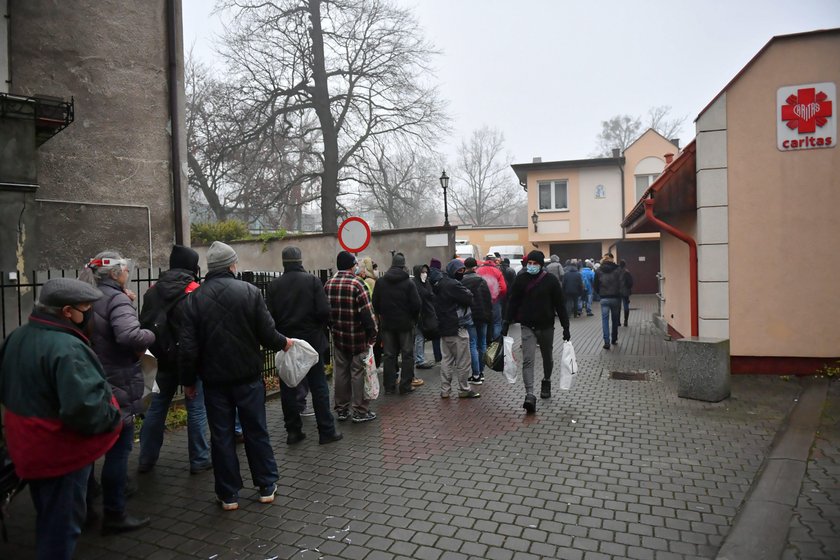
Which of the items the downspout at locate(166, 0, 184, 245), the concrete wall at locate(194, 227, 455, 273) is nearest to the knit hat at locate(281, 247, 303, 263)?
the downspout at locate(166, 0, 184, 245)

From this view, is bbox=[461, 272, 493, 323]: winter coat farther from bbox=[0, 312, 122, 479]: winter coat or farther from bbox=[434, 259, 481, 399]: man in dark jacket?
bbox=[0, 312, 122, 479]: winter coat

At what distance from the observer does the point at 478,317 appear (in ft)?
29.2

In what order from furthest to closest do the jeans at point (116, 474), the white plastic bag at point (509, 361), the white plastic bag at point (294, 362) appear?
the white plastic bag at point (509, 361), the white plastic bag at point (294, 362), the jeans at point (116, 474)

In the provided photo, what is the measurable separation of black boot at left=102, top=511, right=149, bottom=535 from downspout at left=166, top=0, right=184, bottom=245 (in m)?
7.21

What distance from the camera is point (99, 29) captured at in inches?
372

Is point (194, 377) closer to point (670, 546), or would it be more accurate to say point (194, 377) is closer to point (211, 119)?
point (670, 546)

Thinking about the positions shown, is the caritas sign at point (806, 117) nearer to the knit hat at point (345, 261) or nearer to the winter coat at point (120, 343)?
the knit hat at point (345, 261)

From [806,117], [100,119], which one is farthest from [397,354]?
[806,117]

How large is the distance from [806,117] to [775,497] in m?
6.09

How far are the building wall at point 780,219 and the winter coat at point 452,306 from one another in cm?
401

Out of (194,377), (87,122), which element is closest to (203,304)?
(194,377)

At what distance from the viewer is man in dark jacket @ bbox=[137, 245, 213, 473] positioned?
5062 millimetres

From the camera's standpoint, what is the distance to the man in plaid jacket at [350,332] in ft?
21.6

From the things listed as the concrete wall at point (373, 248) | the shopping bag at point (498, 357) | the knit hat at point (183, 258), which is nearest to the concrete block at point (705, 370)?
the shopping bag at point (498, 357)
